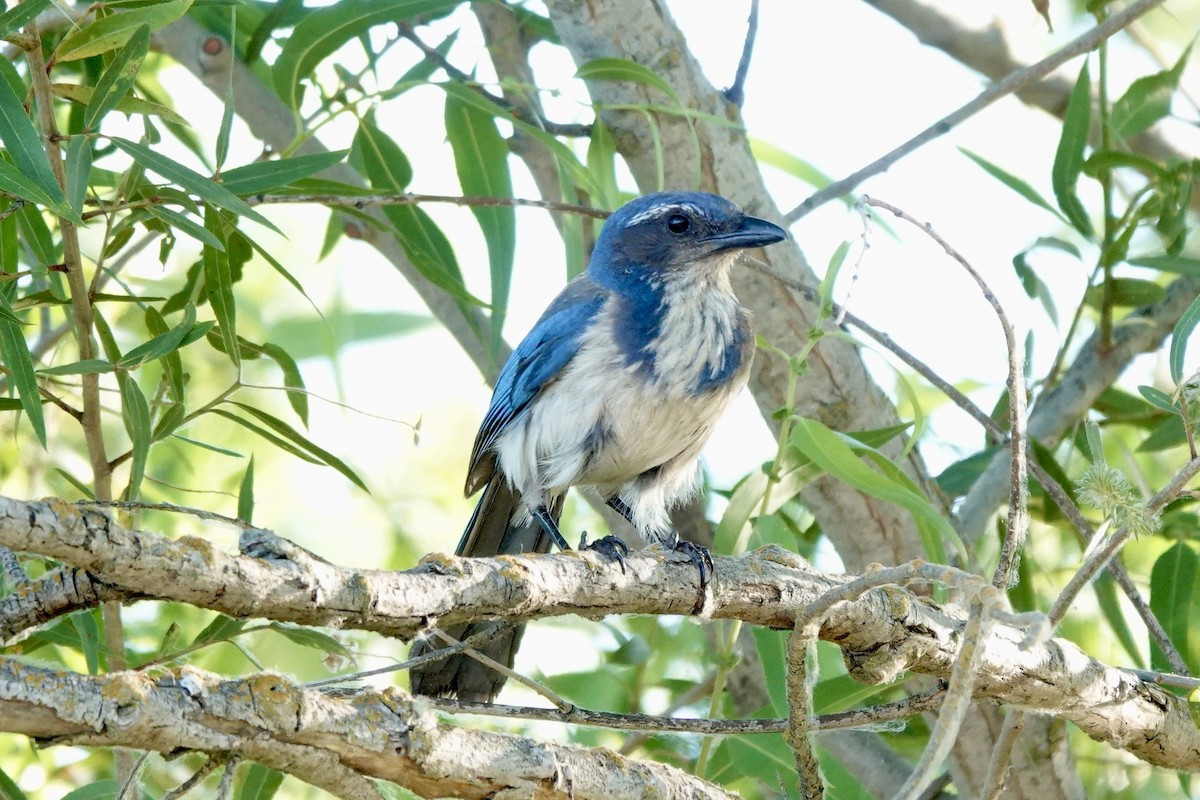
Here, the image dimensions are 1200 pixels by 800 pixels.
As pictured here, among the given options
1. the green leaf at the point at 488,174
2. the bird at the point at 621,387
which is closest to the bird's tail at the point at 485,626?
the bird at the point at 621,387

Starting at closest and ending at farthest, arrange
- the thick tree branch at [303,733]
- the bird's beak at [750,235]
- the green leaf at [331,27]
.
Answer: the thick tree branch at [303,733], the green leaf at [331,27], the bird's beak at [750,235]

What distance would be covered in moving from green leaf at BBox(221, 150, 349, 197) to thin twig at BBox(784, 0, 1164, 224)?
171 centimetres

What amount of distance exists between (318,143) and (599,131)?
3.35 ft

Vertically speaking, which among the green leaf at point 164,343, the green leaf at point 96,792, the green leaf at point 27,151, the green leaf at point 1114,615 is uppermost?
the green leaf at point 27,151

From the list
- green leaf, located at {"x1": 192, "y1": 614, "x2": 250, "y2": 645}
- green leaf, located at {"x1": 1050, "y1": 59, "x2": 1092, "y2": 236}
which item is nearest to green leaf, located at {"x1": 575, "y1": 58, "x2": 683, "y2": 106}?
green leaf, located at {"x1": 1050, "y1": 59, "x2": 1092, "y2": 236}

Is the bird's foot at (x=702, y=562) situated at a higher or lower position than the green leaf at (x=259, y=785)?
higher

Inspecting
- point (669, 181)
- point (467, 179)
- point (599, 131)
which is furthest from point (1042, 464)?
point (467, 179)

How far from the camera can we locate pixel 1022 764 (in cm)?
395

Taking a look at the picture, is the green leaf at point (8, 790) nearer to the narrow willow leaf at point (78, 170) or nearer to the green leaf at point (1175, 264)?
the narrow willow leaf at point (78, 170)

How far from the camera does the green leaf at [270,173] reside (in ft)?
10.3

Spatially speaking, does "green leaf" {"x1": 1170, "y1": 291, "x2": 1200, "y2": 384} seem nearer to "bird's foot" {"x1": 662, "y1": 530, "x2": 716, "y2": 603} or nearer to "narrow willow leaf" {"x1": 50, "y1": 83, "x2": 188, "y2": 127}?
"bird's foot" {"x1": 662, "y1": 530, "x2": 716, "y2": 603}

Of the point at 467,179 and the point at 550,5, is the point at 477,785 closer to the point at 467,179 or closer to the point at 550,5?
the point at 467,179

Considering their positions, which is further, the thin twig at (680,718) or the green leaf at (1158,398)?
the green leaf at (1158,398)

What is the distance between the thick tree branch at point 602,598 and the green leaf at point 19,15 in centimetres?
120
